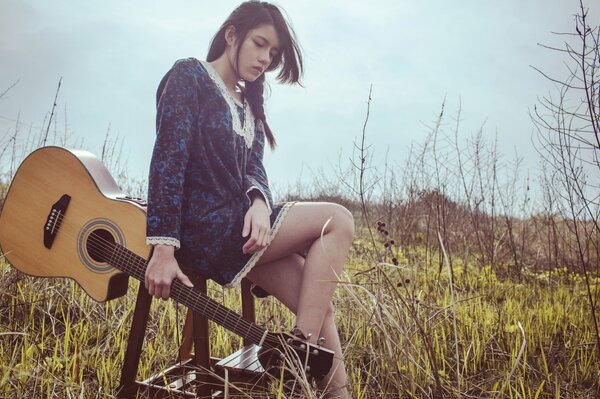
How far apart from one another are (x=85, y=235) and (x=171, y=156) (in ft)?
1.53

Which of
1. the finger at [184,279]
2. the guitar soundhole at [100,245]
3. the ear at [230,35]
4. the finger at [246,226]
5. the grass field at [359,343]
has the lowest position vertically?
the grass field at [359,343]

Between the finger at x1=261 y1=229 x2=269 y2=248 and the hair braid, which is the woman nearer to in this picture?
the finger at x1=261 y1=229 x2=269 y2=248

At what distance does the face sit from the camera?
1.88m

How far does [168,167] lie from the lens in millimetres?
1592

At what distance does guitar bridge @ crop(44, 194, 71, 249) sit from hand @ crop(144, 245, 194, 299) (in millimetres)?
464

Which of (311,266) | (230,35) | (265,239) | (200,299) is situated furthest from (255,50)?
(200,299)

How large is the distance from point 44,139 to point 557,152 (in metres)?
3.69

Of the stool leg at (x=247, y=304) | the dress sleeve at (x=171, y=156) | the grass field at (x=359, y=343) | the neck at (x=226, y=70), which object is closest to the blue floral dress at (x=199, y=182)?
the dress sleeve at (x=171, y=156)

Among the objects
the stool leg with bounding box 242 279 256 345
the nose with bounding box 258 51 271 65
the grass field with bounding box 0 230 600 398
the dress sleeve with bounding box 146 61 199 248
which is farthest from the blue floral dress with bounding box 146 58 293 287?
the grass field with bounding box 0 230 600 398

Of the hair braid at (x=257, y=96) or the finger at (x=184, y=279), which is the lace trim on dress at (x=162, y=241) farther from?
the hair braid at (x=257, y=96)

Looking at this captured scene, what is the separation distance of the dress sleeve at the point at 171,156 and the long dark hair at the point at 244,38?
354 mm

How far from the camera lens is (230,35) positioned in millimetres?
1946

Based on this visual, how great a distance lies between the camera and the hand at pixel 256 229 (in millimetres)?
1663

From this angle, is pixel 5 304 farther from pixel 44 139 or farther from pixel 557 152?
pixel 557 152
